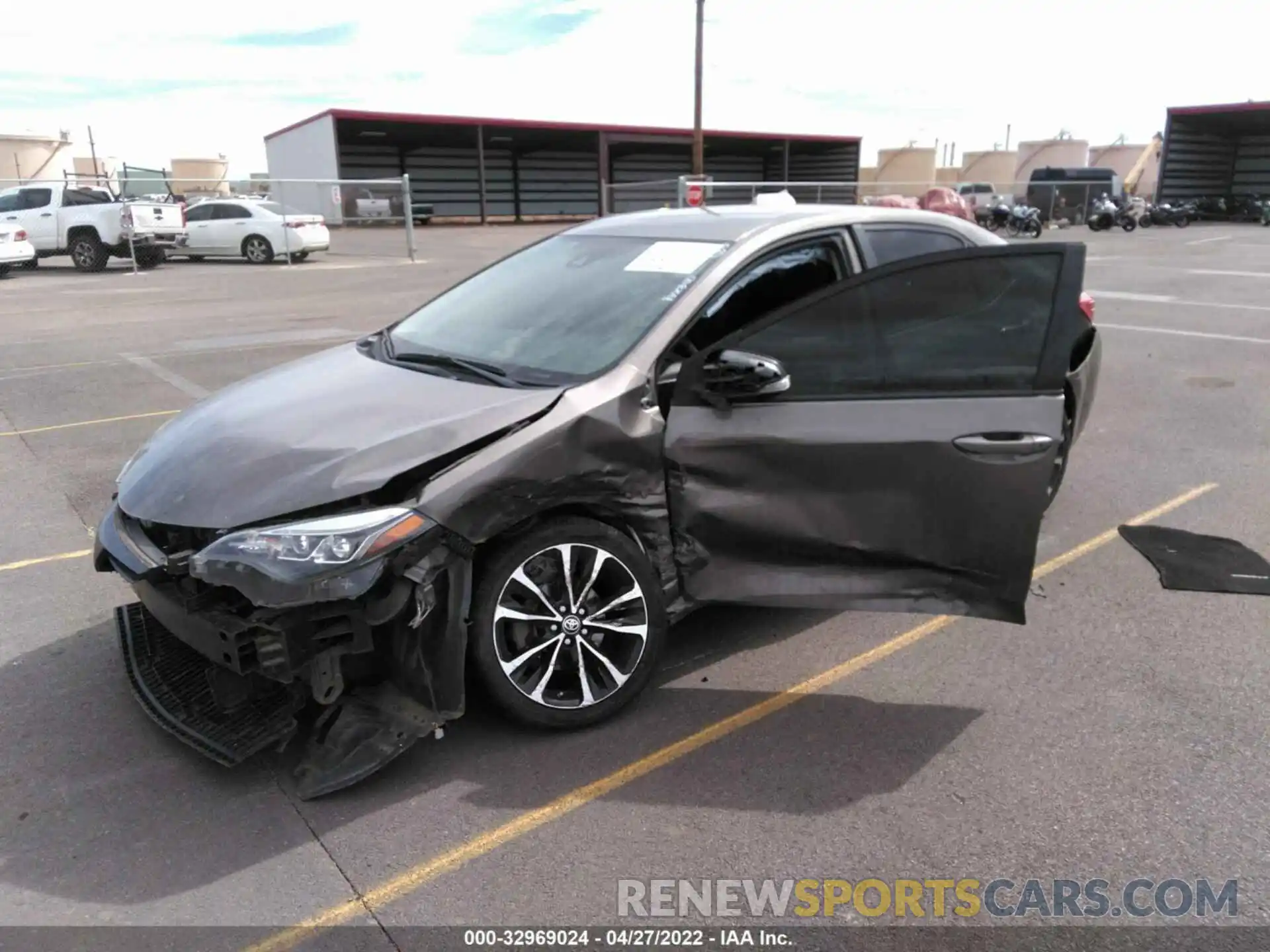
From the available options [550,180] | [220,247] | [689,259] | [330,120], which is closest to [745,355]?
[689,259]

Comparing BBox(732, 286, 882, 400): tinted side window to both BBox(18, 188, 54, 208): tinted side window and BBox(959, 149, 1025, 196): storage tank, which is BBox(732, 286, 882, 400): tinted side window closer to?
BBox(18, 188, 54, 208): tinted side window

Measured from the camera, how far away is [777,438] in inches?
133

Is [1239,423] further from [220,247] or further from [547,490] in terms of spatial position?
[220,247]

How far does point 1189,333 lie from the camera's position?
1208cm

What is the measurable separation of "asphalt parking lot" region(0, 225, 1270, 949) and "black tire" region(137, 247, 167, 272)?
60.0ft

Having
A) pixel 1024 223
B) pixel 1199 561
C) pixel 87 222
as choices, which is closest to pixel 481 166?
pixel 1024 223

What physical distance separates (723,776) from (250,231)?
2323 cm

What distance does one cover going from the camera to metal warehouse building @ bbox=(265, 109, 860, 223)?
3912 centimetres

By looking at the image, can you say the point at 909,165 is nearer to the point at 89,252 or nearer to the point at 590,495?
the point at 89,252

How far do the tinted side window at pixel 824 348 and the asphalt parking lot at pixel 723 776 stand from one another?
1.15m

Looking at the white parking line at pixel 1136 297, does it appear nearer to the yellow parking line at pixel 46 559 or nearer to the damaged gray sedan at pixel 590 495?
the damaged gray sedan at pixel 590 495

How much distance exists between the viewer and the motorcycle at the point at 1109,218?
3475 cm

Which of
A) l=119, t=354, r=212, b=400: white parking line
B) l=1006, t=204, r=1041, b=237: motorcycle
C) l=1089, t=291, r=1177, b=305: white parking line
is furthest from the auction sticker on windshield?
l=1006, t=204, r=1041, b=237: motorcycle

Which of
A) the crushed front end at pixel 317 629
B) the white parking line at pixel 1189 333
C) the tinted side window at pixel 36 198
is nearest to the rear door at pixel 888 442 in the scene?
the crushed front end at pixel 317 629
